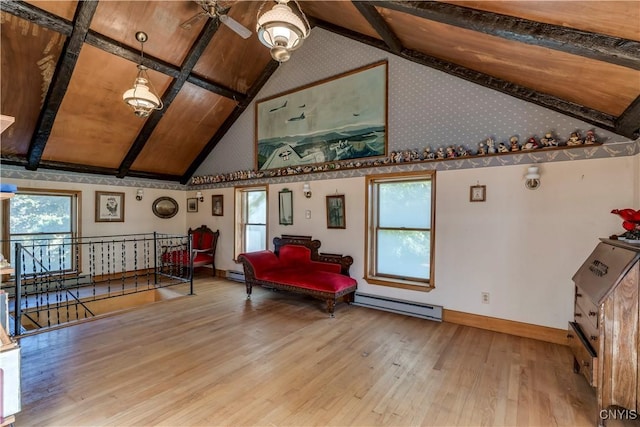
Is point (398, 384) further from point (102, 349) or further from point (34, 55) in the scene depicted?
point (34, 55)

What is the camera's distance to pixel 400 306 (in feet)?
14.0

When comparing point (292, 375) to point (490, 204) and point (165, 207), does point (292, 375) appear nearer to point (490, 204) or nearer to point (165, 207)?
point (490, 204)

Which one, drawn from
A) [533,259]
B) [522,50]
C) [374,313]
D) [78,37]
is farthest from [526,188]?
[78,37]

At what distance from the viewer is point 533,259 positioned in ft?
11.1

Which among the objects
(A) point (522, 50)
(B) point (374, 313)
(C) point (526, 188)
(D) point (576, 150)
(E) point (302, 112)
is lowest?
(B) point (374, 313)

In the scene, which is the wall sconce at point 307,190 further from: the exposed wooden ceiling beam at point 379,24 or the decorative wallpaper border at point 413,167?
the exposed wooden ceiling beam at point 379,24

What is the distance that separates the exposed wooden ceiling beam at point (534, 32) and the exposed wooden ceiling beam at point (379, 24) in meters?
0.62

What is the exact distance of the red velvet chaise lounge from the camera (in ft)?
13.9

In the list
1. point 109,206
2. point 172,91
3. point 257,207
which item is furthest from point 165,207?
point 172,91

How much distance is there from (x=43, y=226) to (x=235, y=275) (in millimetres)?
3765

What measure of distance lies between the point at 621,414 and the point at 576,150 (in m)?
2.51

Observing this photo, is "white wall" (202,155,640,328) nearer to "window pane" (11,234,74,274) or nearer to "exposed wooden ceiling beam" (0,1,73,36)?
"exposed wooden ceiling beam" (0,1,73,36)

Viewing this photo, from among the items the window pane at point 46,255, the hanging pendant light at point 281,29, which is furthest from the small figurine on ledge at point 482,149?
the window pane at point 46,255

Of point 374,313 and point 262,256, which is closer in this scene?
point 374,313
